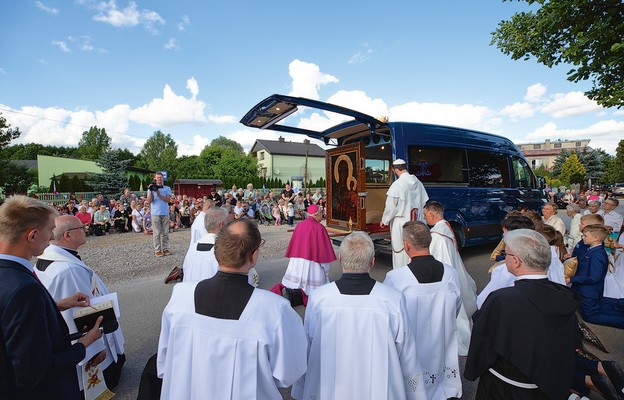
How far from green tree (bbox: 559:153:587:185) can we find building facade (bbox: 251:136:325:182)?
32432mm

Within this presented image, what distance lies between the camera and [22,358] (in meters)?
1.48

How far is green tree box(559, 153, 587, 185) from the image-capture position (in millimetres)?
41031

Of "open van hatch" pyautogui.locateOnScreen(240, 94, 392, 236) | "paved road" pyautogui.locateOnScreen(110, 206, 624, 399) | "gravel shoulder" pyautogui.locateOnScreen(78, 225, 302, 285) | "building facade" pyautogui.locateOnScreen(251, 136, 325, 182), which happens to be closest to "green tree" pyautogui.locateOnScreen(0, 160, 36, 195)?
"gravel shoulder" pyautogui.locateOnScreen(78, 225, 302, 285)

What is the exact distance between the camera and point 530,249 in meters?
2.04

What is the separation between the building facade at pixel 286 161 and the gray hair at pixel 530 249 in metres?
49.9

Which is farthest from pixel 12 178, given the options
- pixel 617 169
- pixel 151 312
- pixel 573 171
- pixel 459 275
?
pixel 617 169

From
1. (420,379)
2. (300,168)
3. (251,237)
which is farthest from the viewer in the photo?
(300,168)

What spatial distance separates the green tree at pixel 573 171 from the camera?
41031mm

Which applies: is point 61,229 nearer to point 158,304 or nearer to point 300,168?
point 158,304

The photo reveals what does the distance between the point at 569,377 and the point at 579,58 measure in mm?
7343

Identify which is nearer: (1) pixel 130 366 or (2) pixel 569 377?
(2) pixel 569 377

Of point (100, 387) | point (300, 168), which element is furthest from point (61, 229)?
point (300, 168)

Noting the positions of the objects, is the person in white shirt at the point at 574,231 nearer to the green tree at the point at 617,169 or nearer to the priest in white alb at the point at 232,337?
the priest in white alb at the point at 232,337

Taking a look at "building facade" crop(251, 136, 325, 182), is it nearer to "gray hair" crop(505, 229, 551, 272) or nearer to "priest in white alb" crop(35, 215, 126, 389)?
"priest in white alb" crop(35, 215, 126, 389)
